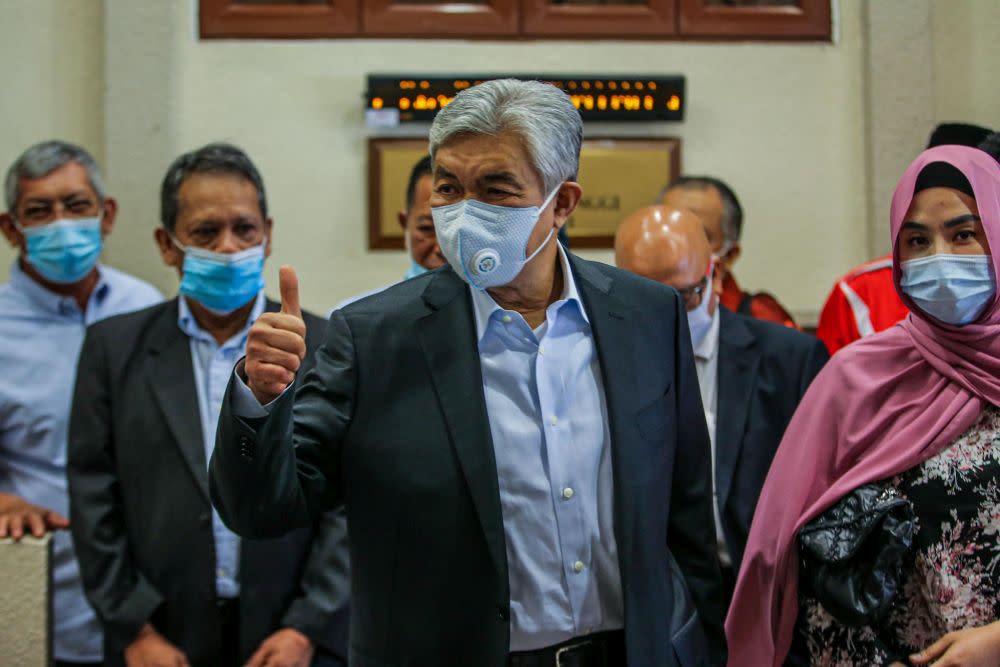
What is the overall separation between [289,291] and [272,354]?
5.0 inches

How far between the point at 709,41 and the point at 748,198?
0.64 metres

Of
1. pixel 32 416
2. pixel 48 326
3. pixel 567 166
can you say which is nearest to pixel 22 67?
pixel 48 326

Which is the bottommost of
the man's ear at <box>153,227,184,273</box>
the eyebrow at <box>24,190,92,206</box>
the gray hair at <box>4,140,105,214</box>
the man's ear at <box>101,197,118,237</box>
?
the man's ear at <box>153,227,184,273</box>

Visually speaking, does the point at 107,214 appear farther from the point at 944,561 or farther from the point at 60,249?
the point at 944,561

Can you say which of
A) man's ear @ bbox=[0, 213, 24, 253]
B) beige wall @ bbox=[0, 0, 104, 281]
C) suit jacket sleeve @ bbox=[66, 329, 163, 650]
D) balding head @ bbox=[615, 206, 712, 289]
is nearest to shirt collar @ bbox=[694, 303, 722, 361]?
balding head @ bbox=[615, 206, 712, 289]

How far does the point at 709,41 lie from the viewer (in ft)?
14.5

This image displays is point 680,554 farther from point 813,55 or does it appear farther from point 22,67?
point 22,67

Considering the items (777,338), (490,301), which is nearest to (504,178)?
(490,301)

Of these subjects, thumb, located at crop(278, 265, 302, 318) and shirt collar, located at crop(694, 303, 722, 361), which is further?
shirt collar, located at crop(694, 303, 722, 361)

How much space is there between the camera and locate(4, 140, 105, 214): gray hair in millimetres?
3271

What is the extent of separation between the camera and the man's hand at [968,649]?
6.32ft

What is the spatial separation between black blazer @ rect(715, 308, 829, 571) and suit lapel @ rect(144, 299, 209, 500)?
4.02 ft

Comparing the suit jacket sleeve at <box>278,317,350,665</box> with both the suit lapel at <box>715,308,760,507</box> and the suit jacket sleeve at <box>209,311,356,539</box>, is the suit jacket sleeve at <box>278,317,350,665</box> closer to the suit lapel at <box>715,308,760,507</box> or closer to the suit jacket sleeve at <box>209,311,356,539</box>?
the suit jacket sleeve at <box>209,311,356,539</box>

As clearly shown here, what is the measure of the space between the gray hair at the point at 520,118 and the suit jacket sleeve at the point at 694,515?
1.38 ft
